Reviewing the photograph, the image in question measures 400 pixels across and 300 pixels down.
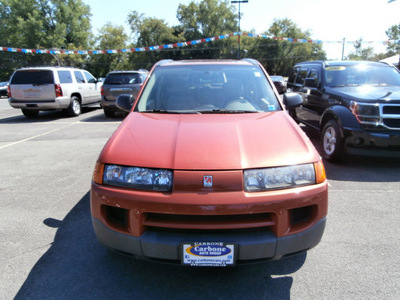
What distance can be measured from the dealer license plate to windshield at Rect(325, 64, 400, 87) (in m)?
5.12

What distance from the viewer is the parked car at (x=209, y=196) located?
77.0 inches

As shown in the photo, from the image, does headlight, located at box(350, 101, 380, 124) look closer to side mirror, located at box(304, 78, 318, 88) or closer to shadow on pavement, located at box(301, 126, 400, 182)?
shadow on pavement, located at box(301, 126, 400, 182)

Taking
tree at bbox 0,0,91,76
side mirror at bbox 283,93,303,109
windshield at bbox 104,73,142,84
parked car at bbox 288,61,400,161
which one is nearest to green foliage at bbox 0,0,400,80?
tree at bbox 0,0,91,76

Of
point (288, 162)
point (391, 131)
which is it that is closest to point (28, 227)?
point (288, 162)

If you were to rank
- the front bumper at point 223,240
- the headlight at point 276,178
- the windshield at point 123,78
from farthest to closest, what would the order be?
the windshield at point 123,78 < the headlight at point 276,178 < the front bumper at point 223,240

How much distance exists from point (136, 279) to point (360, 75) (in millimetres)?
5895

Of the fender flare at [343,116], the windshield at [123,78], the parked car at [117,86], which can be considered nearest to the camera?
the fender flare at [343,116]

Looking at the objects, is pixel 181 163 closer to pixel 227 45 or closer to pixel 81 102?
pixel 81 102

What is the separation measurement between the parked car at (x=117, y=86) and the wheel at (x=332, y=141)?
722cm

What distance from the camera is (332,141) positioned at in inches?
212

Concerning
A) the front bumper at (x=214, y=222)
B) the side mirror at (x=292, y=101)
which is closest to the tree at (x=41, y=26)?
the side mirror at (x=292, y=101)

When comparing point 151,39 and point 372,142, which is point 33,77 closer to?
point 372,142

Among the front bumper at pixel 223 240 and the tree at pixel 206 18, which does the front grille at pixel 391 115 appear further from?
the tree at pixel 206 18

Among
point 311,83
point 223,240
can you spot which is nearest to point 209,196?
point 223,240
